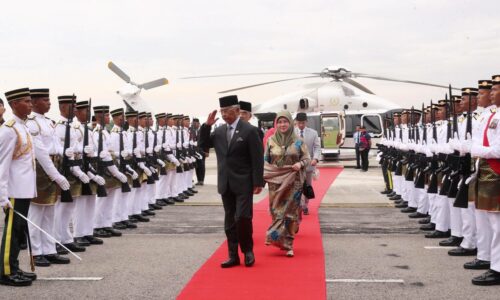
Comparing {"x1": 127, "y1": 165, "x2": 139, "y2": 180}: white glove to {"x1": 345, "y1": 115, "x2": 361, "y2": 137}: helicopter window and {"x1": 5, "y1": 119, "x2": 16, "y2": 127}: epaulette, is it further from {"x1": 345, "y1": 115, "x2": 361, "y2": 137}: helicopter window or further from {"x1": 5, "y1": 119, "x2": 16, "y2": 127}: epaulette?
{"x1": 345, "y1": 115, "x2": 361, "y2": 137}: helicopter window

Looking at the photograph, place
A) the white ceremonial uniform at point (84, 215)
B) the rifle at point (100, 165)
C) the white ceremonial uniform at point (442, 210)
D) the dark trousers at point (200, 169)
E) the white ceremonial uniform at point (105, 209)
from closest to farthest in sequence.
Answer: the white ceremonial uniform at point (84, 215) < the rifle at point (100, 165) < the white ceremonial uniform at point (442, 210) < the white ceremonial uniform at point (105, 209) < the dark trousers at point (200, 169)

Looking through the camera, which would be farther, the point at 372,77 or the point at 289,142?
the point at 372,77

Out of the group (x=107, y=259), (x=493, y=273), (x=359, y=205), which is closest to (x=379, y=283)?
(x=493, y=273)

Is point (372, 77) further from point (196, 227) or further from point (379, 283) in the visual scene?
point (379, 283)

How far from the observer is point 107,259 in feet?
25.7

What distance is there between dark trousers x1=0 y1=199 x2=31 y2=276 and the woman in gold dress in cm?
292

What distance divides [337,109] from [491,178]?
2459 cm

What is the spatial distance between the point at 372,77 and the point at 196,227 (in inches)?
876

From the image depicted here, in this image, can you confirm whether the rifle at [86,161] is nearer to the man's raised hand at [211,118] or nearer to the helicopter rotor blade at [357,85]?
the man's raised hand at [211,118]

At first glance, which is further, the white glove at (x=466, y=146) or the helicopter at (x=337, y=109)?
the helicopter at (x=337, y=109)

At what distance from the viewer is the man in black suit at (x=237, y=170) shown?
7.27 m

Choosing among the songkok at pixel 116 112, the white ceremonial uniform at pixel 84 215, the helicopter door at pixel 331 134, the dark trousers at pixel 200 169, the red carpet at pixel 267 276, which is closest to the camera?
the red carpet at pixel 267 276

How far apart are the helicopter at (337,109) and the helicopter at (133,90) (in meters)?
4.41

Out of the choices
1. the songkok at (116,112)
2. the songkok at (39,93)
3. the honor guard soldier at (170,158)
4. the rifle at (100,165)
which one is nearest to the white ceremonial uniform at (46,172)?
the songkok at (39,93)
